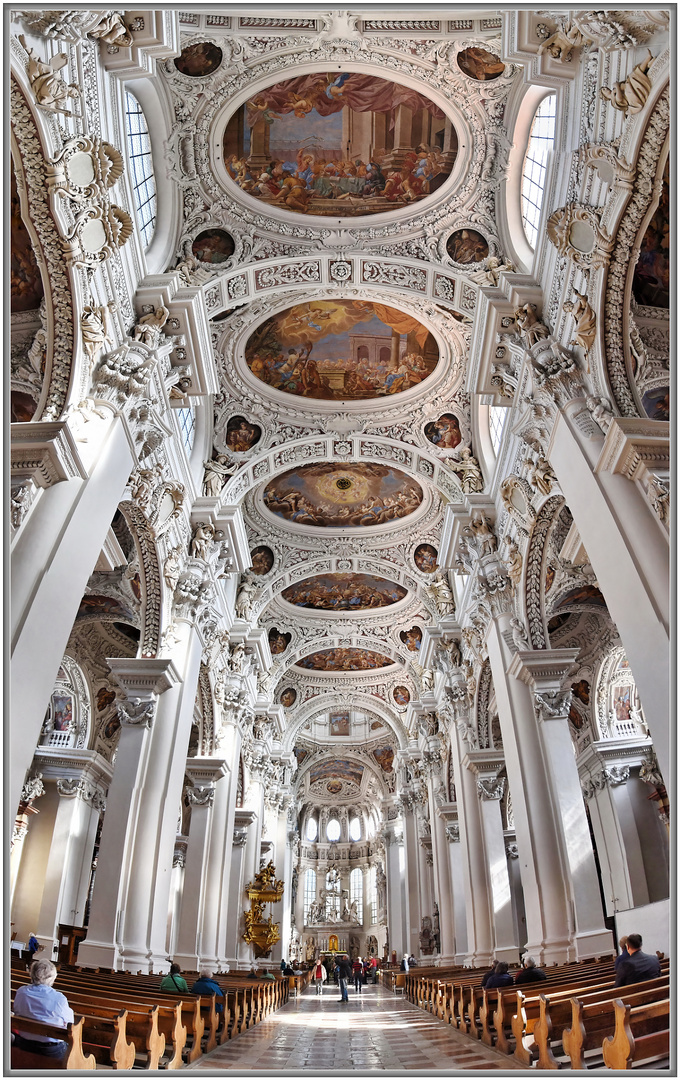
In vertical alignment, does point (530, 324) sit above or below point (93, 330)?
above

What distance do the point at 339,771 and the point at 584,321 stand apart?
142 ft

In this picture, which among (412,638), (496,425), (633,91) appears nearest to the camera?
(633,91)

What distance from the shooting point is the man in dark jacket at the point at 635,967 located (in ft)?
20.8

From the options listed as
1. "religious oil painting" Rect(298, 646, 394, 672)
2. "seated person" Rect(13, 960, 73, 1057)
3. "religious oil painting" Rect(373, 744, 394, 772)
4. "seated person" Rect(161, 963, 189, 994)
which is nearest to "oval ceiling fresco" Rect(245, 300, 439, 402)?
"seated person" Rect(161, 963, 189, 994)

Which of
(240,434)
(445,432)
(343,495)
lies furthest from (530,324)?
(343,495)

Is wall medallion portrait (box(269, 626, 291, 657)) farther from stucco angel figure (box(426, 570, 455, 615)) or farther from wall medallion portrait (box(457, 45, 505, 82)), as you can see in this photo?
wall medallion portrait (box(457, 45, 505, 82))

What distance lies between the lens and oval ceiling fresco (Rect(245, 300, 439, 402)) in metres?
17.0

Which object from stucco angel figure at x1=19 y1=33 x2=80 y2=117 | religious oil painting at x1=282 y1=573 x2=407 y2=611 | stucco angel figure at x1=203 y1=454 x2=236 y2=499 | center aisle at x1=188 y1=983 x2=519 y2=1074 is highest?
religious oil painting at x1=282 y1=573 x2=407 y2=611

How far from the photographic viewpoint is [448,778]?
83.1 ft

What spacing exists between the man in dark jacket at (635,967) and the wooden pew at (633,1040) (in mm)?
2205

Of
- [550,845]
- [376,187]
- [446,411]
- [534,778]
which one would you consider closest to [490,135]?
[376,187]

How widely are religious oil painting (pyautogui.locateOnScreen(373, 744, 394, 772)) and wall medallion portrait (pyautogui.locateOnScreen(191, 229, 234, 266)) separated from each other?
33755 mm

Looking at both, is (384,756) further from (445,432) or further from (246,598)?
(445,432)

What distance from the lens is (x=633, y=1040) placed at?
4113mm
